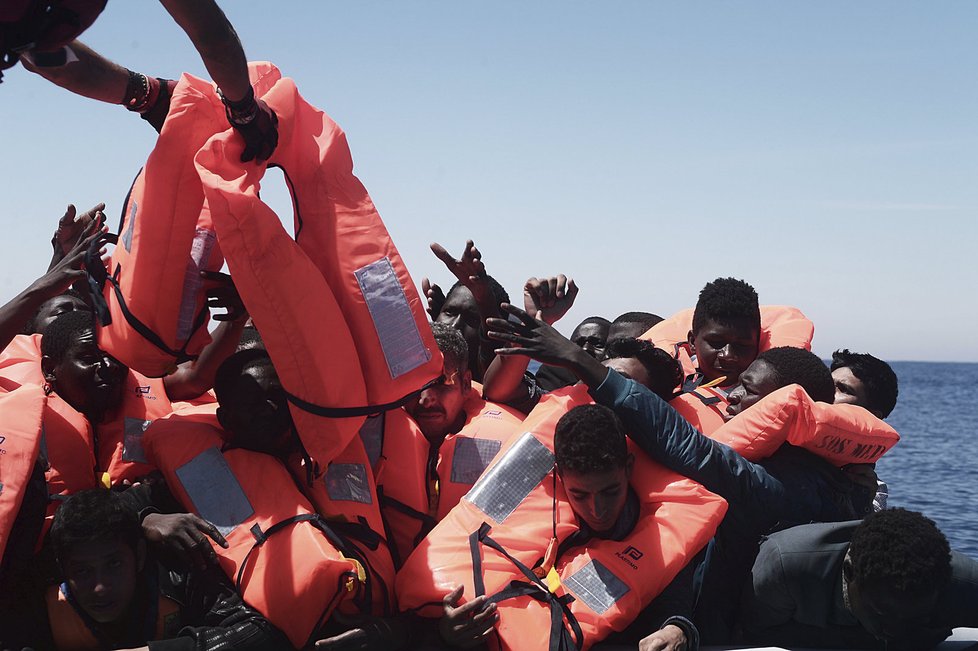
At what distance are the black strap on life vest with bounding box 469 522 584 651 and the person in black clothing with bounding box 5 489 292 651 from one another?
2.22ft

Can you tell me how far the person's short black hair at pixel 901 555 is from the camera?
9.96 feet

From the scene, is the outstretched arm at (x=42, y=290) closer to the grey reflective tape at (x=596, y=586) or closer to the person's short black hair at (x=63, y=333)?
the person's short black hair at (x=63, y=333)

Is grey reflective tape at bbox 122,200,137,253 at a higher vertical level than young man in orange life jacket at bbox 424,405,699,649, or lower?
higher

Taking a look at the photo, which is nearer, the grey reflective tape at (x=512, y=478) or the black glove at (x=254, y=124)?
the black glove at (x=254, y=124)

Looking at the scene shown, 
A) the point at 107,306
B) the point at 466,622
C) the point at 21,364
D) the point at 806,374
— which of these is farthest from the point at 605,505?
the point at 21,364

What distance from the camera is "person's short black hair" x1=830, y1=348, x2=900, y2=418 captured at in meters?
4.38

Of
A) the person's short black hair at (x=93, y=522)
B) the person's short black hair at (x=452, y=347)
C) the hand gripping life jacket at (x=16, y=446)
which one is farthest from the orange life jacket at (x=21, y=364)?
the person's short black hair at (x=452, y=347)

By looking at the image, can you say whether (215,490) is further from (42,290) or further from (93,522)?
(42,290)

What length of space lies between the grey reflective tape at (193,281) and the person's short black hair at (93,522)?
0.59 metres

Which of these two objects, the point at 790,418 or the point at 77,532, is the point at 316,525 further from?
the point at 790,418

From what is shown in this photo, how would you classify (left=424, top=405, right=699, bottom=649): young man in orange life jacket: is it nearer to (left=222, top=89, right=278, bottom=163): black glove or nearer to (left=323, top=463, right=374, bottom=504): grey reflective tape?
(left=323, top=463, right=374, bottom=504): grey reflective tape

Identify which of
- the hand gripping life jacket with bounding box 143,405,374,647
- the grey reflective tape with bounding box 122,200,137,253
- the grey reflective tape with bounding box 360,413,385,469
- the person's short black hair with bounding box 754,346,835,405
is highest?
the grey reflective tape with bounding box 122,200,137,253

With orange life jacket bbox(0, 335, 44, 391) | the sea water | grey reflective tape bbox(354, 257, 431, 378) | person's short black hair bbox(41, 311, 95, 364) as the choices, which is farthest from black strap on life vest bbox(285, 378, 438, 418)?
the sea water

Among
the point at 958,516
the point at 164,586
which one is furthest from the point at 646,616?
the point at 958,516
